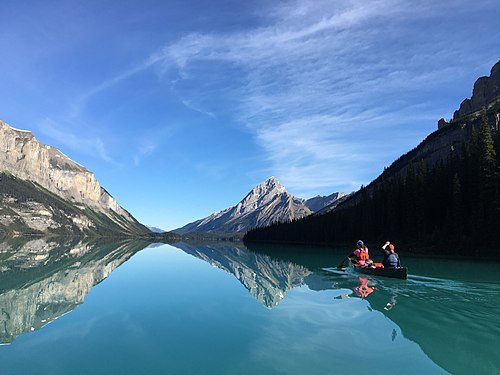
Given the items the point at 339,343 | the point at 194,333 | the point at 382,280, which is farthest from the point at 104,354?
the point at 382,280

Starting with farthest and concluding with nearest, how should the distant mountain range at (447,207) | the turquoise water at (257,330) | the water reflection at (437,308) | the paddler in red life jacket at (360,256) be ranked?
1. the distant mountain range at (447,207)
2. the paddler in red life jacket at (360,256)
3. the water reflection at (437,308)
4. the turquoise water at (257,330)

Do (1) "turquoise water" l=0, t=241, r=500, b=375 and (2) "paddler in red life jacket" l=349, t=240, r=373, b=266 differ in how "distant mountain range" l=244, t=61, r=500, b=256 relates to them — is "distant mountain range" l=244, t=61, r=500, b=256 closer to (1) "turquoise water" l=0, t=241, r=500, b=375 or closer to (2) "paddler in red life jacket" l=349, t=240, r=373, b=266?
(2) "paddler in red life jacket" l=349, t=240, r=373, b=266

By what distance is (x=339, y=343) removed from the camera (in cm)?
1468

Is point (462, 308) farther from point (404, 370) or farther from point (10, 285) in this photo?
point (10, 285)

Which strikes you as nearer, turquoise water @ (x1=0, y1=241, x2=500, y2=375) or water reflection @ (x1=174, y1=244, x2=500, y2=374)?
turquoise water @ (x1=0, y1=241, x2=500, y2=375)

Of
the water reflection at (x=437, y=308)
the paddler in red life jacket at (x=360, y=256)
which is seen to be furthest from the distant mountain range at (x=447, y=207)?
the water reflection at (x=437, y=308)

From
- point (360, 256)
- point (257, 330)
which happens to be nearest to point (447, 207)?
point (360, 256)

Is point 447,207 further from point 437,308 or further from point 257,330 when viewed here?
point 257,330

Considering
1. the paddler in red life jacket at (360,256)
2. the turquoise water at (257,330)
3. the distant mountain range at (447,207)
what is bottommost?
the turquoise water at (257,330)

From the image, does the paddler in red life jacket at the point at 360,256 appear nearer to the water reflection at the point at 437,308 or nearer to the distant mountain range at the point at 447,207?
the water reflection at the point at 437,308

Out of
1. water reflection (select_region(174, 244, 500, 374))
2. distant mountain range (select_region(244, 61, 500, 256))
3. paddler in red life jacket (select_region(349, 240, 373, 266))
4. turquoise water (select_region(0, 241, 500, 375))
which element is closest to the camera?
turquoise water (select_region(0, 241, 500, 375))

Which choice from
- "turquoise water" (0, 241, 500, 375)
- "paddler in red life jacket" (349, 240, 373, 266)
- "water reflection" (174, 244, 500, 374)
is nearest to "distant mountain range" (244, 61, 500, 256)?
"paddler in red life jacket" (349, 240, 373, 266)

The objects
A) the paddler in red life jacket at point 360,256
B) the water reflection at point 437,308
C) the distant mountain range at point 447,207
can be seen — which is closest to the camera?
the water reflection at point 437,308

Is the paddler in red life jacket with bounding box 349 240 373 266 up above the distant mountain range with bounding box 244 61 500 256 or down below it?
below
